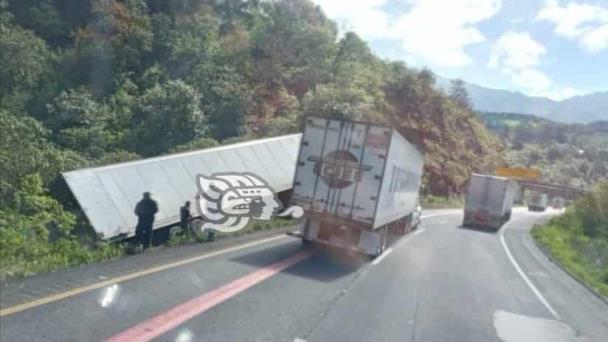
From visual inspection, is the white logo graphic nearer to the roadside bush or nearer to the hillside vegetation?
the roadside bush

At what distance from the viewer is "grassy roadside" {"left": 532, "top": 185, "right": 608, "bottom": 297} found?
70.4ft

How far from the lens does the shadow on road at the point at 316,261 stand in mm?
12195

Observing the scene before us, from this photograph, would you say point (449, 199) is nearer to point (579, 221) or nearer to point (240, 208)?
point (579, 221)

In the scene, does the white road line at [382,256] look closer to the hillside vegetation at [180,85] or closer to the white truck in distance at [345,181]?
the white truck in distance at [345,181]

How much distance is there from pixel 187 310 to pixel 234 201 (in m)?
11.1

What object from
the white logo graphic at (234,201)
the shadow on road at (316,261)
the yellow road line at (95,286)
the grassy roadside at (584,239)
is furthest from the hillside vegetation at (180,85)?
the grassy roadside at (584,239)

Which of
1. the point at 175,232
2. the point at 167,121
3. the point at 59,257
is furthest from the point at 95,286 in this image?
the point at 167,121

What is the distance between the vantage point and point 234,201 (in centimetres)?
1862

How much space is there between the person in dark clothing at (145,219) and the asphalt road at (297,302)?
120 cm

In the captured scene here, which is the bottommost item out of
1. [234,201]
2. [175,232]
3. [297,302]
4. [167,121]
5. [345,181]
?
[175,232]

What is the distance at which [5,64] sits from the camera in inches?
1665

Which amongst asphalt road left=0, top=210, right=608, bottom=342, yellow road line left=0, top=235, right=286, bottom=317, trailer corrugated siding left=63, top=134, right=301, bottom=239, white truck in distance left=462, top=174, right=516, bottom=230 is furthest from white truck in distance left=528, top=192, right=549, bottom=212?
yellow road line left=0, top=235, right=286, bottom=317

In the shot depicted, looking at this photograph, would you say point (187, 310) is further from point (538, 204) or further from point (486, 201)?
point (538, 204)

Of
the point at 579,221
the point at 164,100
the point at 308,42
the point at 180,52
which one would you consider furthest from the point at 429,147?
the point at 164,100
